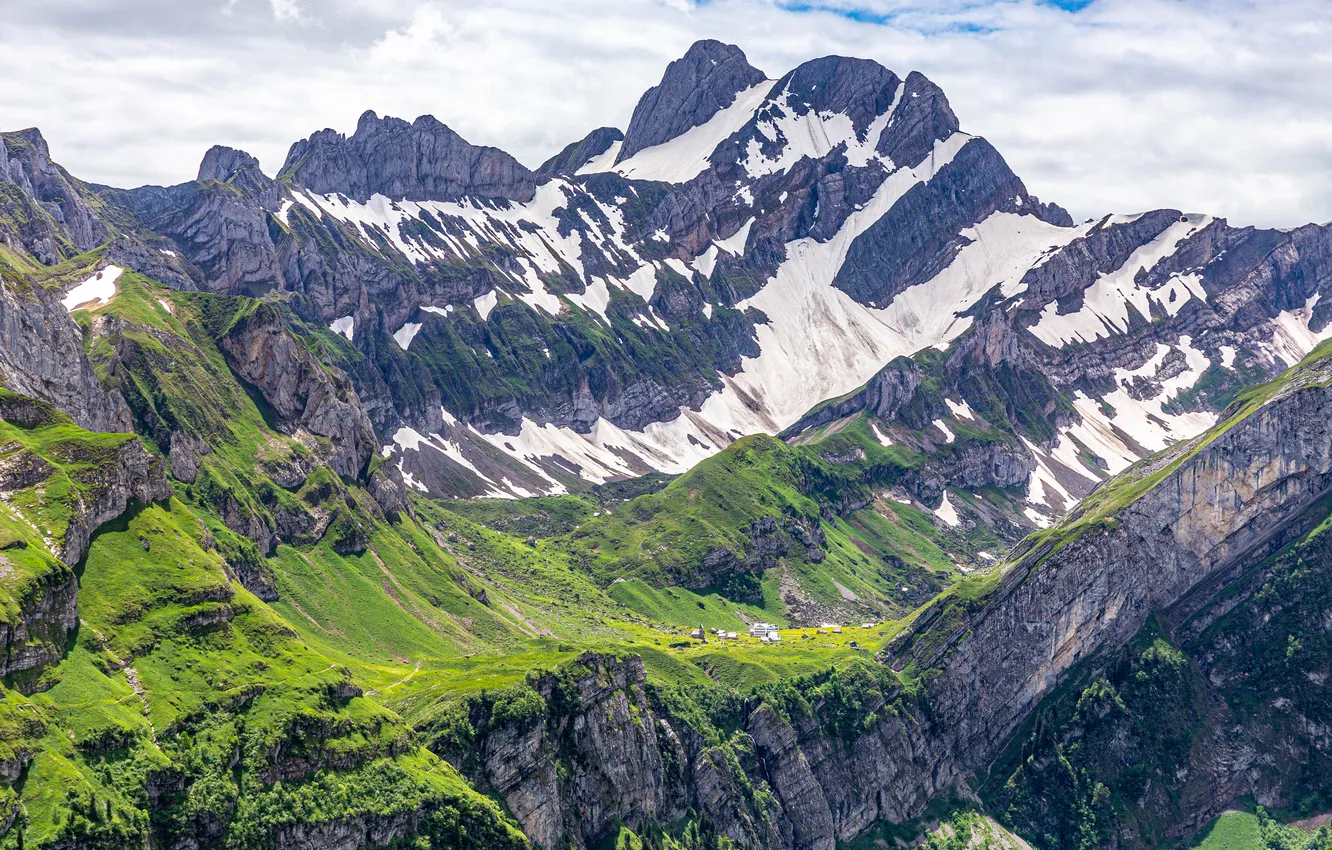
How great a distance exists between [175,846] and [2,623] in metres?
35.7

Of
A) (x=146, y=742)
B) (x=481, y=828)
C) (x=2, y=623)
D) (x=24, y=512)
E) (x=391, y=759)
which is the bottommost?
(x=481, y=828)

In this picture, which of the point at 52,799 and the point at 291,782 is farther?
the point at 291,782

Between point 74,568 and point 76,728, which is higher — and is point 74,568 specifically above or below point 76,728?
above

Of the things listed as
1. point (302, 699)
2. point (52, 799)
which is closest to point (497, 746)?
point (302, 699)

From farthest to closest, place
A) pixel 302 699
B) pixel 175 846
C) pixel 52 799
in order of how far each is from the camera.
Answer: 1. pixel 302 699
2. pixel 175 846
3. pixel 52 799

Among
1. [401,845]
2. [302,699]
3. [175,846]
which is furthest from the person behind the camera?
[302,699]

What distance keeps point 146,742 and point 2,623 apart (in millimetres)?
23329

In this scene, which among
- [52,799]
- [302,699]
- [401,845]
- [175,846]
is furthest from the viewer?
[302,699]

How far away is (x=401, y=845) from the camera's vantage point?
176 metres

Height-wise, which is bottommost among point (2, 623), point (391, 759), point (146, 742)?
point (391, 759)

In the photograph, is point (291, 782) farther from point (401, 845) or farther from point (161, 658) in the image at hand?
point (161, 658)

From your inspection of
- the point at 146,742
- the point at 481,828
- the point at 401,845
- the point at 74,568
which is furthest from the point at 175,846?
the point at 74,568

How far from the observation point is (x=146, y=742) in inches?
6619

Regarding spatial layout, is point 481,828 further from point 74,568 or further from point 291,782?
point 74,568
